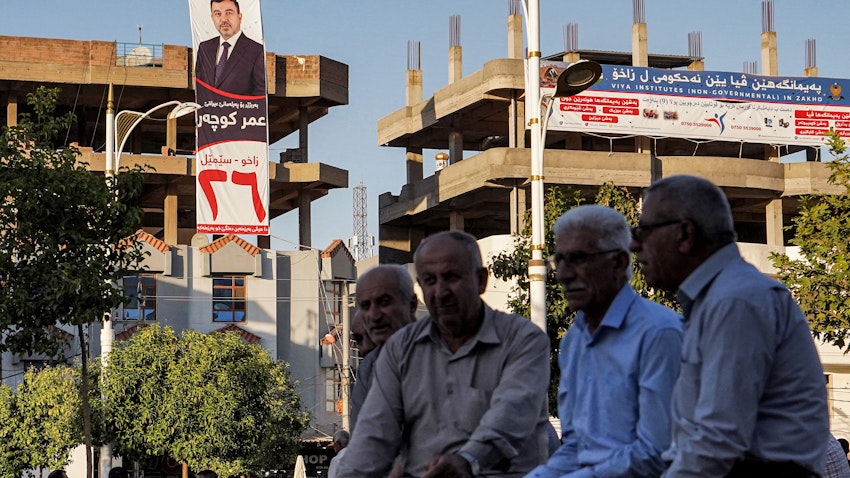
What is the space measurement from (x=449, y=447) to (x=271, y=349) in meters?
53.2

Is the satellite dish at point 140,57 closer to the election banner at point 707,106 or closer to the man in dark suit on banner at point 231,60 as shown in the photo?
the man in dark suit on banner at point 231,60

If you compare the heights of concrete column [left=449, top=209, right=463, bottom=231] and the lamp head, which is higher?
concrete column [left=449, top=209, right=463, bottom=231]

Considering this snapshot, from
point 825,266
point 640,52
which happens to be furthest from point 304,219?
point 825,266

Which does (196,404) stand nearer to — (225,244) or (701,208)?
(225,244)

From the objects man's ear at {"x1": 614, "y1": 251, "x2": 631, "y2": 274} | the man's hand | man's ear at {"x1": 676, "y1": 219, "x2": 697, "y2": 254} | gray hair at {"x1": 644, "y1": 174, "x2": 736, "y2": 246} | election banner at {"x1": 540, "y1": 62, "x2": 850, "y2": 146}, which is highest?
election banner at {"x1": 540, "y1": 62, "x2": 850, "y2": 146}

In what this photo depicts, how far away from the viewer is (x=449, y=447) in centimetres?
563

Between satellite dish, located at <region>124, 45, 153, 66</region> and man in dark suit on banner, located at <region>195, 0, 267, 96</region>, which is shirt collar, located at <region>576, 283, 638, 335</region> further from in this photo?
satellite dish, located at <region>124, 45, 153, 66</region>

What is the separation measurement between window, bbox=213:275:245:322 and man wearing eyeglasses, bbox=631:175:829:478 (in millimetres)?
54538

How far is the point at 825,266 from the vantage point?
2219cm

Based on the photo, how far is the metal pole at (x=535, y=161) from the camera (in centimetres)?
1988

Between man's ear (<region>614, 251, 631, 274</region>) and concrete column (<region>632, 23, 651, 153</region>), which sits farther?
concrete column (<region>632, 23, 651, 153</region>)

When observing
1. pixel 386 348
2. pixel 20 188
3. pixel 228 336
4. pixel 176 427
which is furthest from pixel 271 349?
pixel 386 348

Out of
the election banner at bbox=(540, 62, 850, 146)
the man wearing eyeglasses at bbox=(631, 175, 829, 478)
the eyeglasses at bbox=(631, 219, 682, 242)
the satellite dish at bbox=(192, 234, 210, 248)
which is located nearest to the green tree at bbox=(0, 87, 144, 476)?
the eyeglasses at bbox=(631, 219, 682, 242)

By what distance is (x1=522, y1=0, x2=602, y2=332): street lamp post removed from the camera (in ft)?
61.7
